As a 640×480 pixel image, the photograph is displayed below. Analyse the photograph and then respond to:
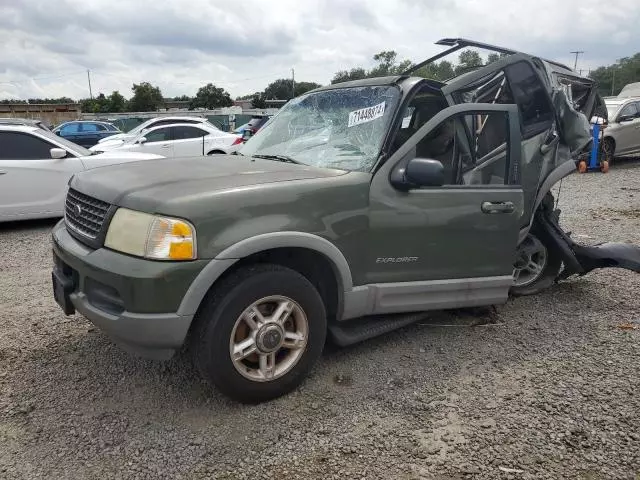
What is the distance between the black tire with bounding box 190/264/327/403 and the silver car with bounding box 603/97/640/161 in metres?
13.9

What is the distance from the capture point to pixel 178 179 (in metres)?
3.13

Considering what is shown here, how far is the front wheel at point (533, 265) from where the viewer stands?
16.2 ft

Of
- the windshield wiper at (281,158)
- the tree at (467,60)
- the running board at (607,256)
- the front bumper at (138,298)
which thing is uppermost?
the tree at (467,60)

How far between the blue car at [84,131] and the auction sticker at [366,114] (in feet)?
66.9

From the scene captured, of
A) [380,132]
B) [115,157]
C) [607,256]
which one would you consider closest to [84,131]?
[115,157]

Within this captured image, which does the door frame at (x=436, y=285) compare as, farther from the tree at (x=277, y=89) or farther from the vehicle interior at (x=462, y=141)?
the tree at (x=277, y=89)

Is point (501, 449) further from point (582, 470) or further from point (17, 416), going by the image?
point (17, 416)

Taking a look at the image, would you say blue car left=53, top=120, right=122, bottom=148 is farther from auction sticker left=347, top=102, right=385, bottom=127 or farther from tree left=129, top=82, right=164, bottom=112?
tree left=129, top=82, right=164, bottom=112

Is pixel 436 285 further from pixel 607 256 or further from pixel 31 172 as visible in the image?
pixel 31 172

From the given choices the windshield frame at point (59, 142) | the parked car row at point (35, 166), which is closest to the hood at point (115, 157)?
the parked car row at point (35, 166)

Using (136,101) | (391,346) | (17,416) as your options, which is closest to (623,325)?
(391,346)

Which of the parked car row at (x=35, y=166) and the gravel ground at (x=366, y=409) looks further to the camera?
the parked car row at (x=35, y=166)

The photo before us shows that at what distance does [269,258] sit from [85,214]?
1.15m

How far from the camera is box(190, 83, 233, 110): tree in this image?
7738 centimetres
